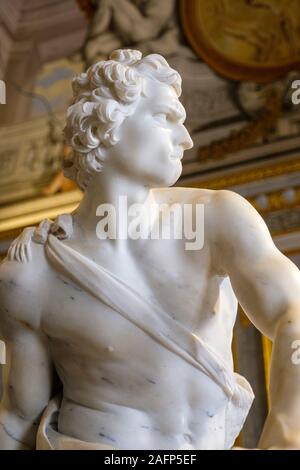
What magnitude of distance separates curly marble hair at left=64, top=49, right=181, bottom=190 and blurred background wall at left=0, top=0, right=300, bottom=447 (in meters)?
3.58

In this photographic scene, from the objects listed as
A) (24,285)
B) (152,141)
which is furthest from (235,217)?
(24,285)

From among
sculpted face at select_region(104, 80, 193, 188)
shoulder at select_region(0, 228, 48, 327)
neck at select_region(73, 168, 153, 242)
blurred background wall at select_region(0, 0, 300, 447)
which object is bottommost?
blurred background wall at select_region(0, 0, 300, 447)

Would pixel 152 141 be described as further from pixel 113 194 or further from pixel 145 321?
pixel 145 321

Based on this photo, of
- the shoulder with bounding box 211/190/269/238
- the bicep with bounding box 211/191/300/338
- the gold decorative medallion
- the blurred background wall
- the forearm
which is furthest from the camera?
the gold decorative medallion

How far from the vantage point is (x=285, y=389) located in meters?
1.79

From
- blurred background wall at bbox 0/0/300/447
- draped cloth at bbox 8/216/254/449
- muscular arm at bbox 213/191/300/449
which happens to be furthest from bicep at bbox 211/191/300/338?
blurred background wall at bbox 0/0/300/447

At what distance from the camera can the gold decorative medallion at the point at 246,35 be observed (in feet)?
22.6

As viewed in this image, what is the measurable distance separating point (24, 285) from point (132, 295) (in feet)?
0.85

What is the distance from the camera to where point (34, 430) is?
2.11 meters

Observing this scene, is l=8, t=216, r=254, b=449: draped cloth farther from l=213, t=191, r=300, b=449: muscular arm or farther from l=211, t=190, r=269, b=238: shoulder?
l=211, t=190, r=269, b=238: shoulder

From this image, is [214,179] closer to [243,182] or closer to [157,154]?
[243,182]

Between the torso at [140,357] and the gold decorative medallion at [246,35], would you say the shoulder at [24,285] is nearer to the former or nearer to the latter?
the torso at [140,357]

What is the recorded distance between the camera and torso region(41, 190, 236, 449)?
1.98 m

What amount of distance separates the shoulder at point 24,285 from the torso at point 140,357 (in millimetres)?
28
